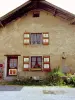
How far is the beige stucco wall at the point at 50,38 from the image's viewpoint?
18.0 m

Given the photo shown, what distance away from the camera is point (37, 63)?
18.2 meters

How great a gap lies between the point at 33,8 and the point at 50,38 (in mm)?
2993

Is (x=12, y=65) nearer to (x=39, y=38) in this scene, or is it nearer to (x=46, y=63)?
(x=46, y=63)

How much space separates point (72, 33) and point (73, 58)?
2.13m

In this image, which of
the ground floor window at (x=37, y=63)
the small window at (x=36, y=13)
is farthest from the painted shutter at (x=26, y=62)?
the small window at (x=36, y=13)

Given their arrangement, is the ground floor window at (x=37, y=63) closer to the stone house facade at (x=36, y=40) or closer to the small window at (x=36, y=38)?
the stone house facade at (x=36, y=40)

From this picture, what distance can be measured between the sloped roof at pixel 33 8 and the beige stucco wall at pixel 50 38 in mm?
354

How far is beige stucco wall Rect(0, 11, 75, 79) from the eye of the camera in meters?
18.0

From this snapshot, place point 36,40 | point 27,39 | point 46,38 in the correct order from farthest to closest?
point 36,40
point 27,39
point 46,38

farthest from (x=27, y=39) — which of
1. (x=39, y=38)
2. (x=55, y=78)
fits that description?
(x=55, y=78)

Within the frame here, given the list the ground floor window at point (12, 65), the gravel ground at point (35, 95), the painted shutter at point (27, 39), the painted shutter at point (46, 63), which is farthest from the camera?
the ground floor window at point (12, 65)

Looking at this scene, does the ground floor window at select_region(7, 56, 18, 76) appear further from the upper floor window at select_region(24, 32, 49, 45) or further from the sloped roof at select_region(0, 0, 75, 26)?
the sloped roof at select_region(0, 0, 75, 26)

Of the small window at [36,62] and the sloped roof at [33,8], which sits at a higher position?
the sloped roof at [33,8]

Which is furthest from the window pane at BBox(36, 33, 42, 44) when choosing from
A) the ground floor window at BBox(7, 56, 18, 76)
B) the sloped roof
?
the ground floor window at BBox(7, 56, 18, 76)
